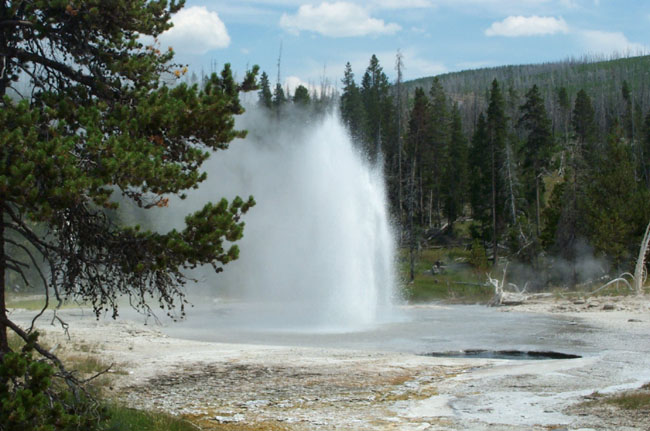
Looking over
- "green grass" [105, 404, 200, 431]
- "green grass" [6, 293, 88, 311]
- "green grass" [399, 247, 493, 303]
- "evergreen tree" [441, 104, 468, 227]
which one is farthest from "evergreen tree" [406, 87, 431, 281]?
"green grass" [105, 404, 200, 431]

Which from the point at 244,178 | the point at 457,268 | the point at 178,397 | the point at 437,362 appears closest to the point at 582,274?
the point at 457,268

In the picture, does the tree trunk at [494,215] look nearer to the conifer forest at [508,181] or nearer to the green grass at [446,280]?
the conifer forest at [508,181]

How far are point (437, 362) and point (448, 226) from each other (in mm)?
49981

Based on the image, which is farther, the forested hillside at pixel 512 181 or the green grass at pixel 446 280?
the green grass at pixel 446 280

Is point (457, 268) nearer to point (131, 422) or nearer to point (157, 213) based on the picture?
point (157, 213)

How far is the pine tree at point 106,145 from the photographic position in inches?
261

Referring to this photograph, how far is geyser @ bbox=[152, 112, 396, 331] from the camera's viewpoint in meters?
25.8

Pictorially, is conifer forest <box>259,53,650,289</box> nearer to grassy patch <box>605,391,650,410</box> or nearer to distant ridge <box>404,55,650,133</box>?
grassy patch <box>605,391,650,410</box>

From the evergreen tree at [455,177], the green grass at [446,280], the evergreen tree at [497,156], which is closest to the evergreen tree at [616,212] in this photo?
the green grass at [446,280]

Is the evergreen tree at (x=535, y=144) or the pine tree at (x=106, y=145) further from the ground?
the evergreen tree at (x=535, y=144)

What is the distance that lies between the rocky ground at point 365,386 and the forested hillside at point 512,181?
65.5ft

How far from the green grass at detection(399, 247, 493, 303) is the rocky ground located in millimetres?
18666

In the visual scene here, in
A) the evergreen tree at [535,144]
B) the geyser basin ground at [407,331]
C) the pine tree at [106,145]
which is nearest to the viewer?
the pine tree at [106,145]

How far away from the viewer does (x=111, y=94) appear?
28.2 ft
